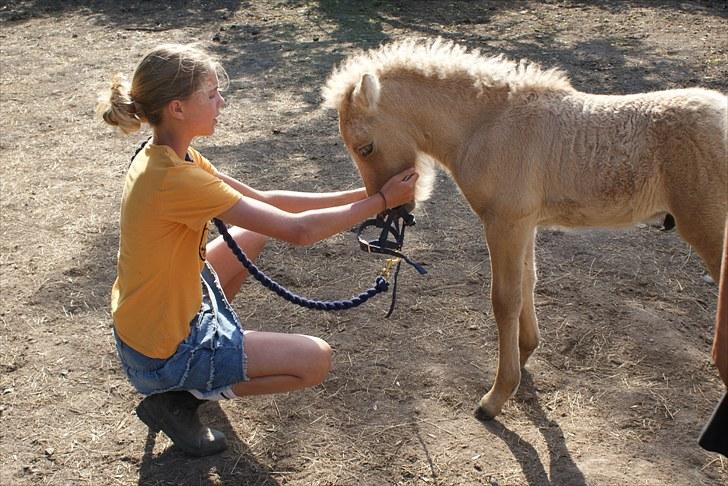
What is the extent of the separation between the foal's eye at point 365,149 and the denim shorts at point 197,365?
3.45 feet

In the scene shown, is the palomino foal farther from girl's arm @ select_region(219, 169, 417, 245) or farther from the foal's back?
girl's arm @ select_region(219, 169, 417, 245)

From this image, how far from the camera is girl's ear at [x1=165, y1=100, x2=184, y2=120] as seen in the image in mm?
2881

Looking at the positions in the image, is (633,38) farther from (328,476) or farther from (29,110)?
(328,476)

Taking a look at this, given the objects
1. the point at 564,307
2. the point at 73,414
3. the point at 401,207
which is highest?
the point at 401,207

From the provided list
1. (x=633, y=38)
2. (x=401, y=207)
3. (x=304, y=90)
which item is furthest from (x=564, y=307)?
(x=633, y=38)

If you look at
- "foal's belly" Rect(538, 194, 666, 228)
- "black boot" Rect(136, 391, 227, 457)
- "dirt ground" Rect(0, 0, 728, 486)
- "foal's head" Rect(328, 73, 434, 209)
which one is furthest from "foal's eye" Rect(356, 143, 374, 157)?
"black boot" Rect(136, 391, 227, 457)

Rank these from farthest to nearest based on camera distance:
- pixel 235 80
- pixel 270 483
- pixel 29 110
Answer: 1. pixel 235 80
2. pixel 29 110
3. pixel 270 483

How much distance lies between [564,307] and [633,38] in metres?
6.50

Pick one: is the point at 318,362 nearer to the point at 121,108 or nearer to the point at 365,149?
the point at 365,149

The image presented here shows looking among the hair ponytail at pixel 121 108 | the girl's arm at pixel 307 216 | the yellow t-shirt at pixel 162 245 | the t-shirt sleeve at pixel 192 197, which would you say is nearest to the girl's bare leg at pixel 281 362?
the yellow t-shirt at pixel 162 245

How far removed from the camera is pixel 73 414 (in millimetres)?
3670

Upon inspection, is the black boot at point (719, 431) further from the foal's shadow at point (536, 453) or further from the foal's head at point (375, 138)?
the foal's head at point (375, 138)

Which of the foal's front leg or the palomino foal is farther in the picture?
the foal's front leg

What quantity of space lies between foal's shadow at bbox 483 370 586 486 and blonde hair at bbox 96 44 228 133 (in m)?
2.12
